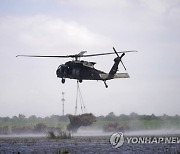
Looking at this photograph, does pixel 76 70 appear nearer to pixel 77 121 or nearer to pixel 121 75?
pixel 121 75

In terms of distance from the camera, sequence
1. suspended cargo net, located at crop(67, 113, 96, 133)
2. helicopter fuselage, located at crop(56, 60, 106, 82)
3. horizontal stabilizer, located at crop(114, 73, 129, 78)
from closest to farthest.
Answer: helicopter fuselage, located at crop(56, 60, 106, 82) → horizontal stabilizer, located at crop(114, 73, 129, 78) → suspended cargo net, located at crop(67, 113, 96, 133)

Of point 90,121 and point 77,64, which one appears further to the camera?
point 90,121

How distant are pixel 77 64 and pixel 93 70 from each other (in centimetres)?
266

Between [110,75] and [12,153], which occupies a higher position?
[110,75]

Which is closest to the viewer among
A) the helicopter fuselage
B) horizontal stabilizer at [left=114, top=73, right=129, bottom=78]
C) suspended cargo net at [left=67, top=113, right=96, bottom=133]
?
the helicopter fuselage

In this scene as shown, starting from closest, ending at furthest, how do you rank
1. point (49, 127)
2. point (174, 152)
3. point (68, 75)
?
1. point (174, 152)
2. point (68, 75)
3. point (49, 127)

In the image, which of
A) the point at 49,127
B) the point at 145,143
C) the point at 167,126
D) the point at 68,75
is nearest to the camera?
the point at 68,75

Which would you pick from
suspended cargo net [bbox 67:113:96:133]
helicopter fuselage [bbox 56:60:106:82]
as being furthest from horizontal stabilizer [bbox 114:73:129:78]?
suspended cargo net [bbox 67:113:96:133]

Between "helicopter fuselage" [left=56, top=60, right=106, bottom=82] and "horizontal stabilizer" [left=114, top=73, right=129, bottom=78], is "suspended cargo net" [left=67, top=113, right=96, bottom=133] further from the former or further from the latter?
"helicopter fuselage" [left=56, top=60, right=106, bottom=82]

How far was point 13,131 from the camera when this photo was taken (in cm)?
17212

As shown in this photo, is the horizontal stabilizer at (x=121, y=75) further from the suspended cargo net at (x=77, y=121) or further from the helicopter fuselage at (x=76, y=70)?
the suspended cargo net at (x=77, y=121)

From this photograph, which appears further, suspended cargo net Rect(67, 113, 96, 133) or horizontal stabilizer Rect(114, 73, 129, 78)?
suspended cargo net Rect(67, 113, 96, 133)

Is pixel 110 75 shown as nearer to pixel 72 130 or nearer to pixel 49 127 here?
pixel 72 130

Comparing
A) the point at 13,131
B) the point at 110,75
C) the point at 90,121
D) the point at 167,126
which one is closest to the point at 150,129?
the point at 167,126
